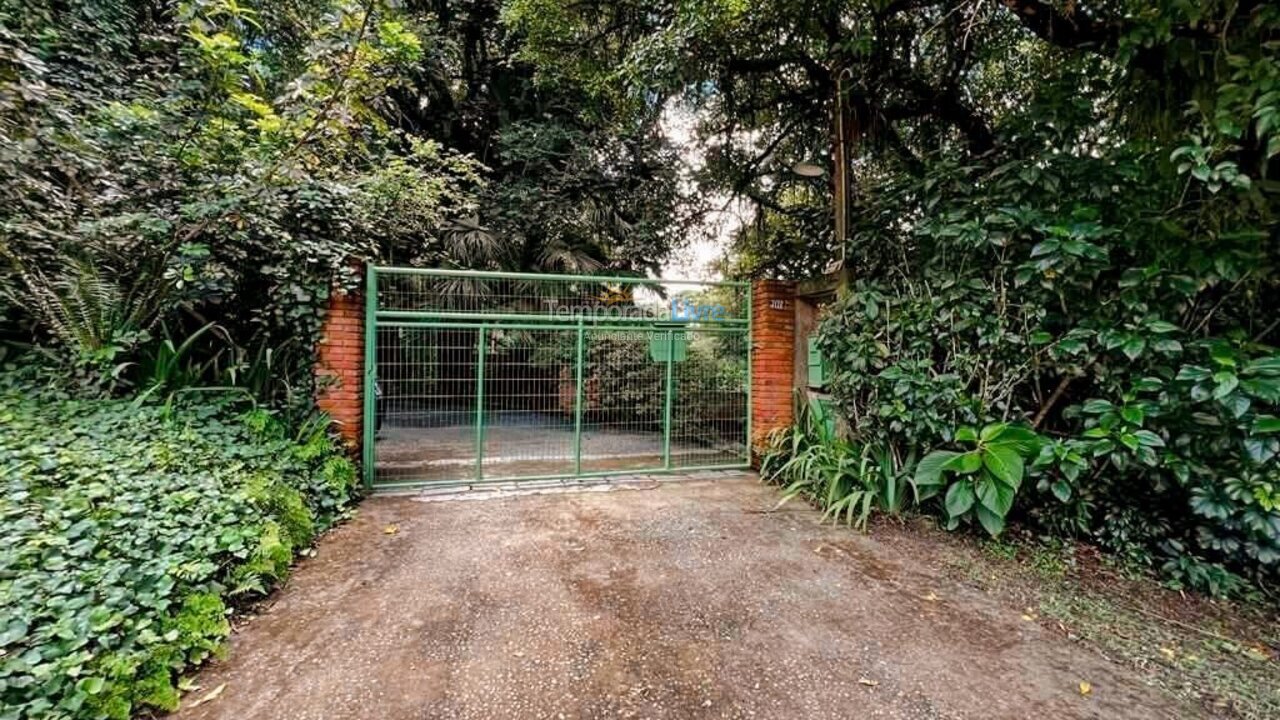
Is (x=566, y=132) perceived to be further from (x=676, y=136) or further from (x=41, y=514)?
(x=41, y=514)

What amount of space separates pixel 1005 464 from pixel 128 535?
14.2 feet

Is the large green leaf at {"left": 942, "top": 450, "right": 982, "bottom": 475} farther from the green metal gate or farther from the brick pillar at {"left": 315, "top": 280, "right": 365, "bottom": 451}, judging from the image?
the brick pillar at {"left": 315, "top": 280, "right": 365, "bottom": 451}

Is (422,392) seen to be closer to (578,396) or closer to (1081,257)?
(578,396)

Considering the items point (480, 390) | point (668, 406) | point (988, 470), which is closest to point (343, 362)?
point (480, 390)

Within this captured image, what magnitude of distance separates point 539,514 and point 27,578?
2.39 m

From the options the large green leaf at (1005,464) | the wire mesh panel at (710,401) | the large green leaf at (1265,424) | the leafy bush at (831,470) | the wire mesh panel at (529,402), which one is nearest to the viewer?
the large green leaf at (1265,424)

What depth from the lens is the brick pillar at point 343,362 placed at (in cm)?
374

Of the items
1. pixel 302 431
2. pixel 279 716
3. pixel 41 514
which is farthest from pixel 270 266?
pixel 279 716

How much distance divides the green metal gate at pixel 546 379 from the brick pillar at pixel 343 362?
0.10 m

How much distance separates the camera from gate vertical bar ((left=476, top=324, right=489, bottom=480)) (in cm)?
406

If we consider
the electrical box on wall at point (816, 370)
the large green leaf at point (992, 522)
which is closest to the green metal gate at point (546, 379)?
the electrical box on wall at point (816, 370)

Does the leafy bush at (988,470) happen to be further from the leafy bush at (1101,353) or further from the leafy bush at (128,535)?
the leafy bush at (128,535)

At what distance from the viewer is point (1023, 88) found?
4551 mm

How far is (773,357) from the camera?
480 cm
